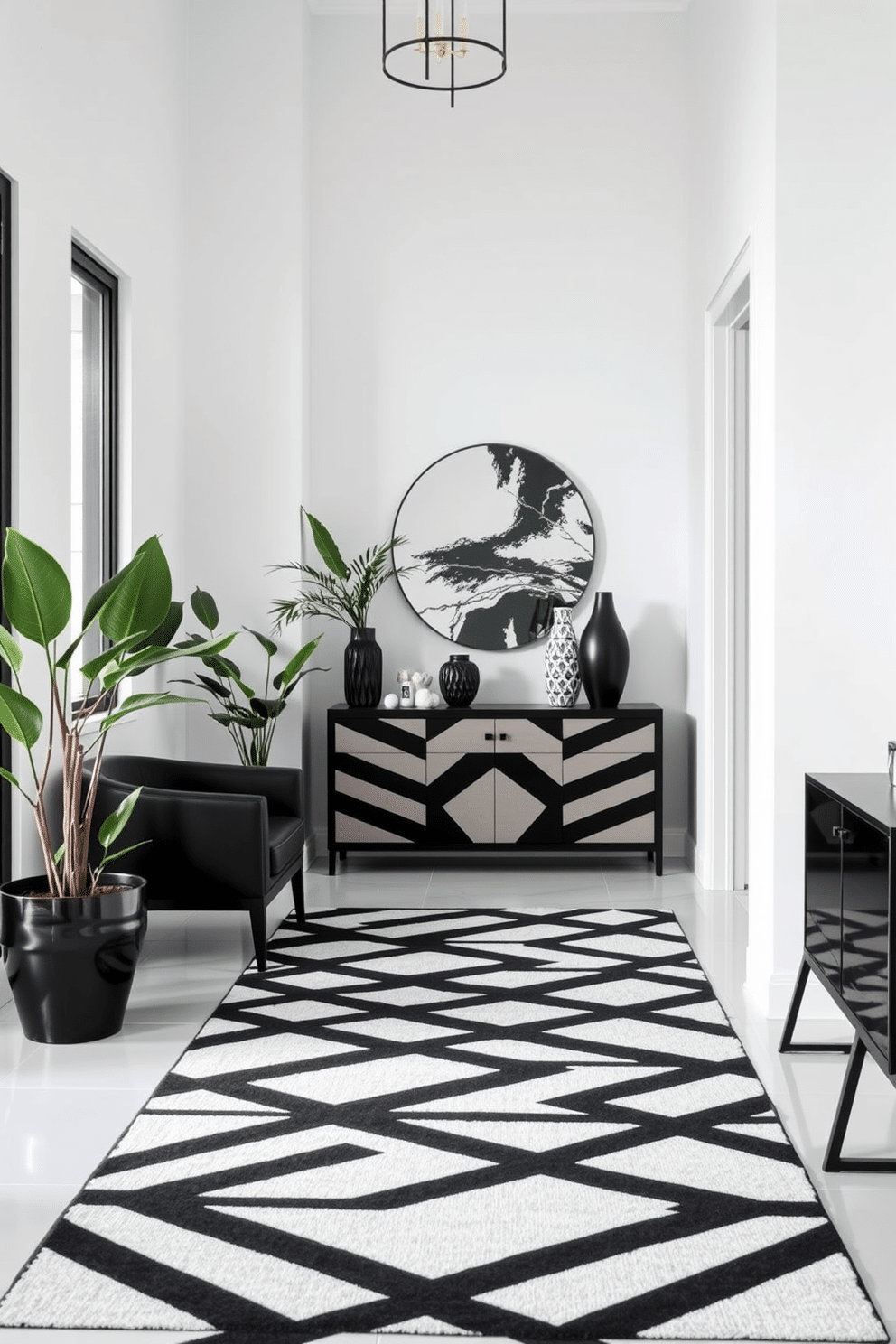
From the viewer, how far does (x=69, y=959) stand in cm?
323

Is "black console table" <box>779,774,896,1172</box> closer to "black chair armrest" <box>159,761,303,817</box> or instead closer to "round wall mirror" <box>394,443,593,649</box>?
"black chair armrest" <box>159,761,303,817</box>

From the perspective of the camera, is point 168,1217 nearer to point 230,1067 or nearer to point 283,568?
point 230,1067

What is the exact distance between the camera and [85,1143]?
2.65 metres

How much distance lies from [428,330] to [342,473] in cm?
77

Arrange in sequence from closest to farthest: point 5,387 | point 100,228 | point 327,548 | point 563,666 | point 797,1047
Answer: point 797,1047 → point 5,387 → point 100,228 → point 327,548 → point 563,666

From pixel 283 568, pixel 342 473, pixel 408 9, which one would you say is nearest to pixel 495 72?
pixel 408 9

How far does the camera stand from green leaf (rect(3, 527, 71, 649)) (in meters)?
3.12

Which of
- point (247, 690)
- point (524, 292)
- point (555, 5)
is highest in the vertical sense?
point (555, 5)

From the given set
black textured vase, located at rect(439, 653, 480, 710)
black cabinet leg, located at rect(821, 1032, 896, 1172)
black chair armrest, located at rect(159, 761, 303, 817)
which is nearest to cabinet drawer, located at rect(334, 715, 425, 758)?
black textured vase, located at rect(439, 653, 480, 710)

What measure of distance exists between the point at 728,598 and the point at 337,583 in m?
1.79

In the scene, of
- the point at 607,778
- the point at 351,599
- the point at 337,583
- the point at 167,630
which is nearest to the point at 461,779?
the point at 607,778

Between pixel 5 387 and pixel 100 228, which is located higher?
pixel 100 228

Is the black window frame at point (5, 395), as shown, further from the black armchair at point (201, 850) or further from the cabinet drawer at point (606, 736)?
the cabinet drawer at point (606, 736)

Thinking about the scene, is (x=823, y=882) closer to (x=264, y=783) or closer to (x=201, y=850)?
(x=201, y=850)
